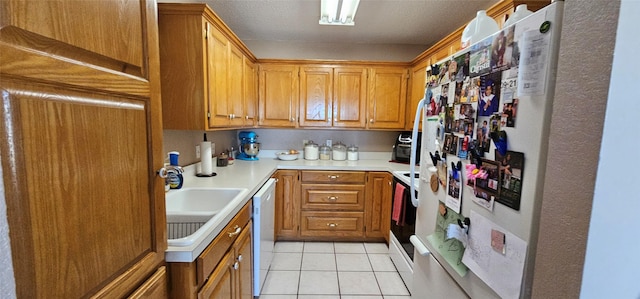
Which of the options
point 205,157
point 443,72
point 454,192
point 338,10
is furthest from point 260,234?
point 338,10

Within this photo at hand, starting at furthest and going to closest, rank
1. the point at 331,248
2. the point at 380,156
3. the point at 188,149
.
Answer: the point at 380,156
the point at 331,248
the point at 188,149

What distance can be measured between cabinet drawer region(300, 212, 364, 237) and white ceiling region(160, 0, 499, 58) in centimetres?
196

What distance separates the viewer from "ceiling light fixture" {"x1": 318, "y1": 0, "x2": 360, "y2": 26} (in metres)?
1.93

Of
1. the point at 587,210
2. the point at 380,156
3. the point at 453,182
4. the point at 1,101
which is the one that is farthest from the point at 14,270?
the point at 380,156

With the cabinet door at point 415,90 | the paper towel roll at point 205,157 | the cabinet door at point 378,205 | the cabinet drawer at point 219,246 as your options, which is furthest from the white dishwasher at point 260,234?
the cabinet door at point 415,90

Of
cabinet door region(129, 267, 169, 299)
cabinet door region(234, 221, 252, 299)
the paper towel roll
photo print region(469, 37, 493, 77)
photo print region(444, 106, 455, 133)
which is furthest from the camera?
the paper towel roll

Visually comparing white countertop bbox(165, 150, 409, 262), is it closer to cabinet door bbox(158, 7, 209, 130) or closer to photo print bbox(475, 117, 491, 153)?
cabinet door bbox(158, 7, 209, 130)

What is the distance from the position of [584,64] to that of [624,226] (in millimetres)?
315

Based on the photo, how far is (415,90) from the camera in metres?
2.79

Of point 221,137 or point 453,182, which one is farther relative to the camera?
point 221,137

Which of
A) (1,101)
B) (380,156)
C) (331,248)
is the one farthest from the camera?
(380,156)

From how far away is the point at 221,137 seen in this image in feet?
9.37

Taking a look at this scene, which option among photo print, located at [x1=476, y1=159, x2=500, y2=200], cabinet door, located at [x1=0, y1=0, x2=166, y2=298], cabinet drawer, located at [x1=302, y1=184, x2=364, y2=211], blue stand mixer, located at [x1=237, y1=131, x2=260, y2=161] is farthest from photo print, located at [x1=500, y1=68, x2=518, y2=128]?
blue stand mixer, located at [x1=237, y1=131, x2=260, y2=161]

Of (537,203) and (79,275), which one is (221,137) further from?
(537,203)
